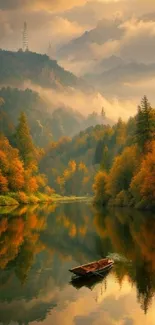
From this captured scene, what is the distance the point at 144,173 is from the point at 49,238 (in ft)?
136

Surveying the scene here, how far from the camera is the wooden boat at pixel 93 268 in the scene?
30438 mm

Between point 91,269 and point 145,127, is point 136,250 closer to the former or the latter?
point 91,269

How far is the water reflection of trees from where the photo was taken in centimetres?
2872

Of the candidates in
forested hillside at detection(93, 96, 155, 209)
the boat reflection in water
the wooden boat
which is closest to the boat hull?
the wooden boat

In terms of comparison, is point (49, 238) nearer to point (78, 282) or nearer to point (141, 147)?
point (78, 282)

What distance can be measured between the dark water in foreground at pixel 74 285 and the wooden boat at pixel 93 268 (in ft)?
2.29

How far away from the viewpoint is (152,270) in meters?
32.3

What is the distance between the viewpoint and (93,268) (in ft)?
104

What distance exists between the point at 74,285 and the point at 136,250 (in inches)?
501

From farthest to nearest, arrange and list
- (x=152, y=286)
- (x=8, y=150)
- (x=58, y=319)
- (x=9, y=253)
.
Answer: (x=8, y=150)
(x=9, y=253)
(x=152, y=286)
(x=58, y=319)

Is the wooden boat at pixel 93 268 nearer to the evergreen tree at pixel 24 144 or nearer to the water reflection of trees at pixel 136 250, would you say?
the water reflection of trees at pixel 136 250

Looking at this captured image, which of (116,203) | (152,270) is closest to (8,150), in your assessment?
(116,203)

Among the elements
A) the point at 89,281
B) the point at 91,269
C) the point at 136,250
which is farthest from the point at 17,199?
the point at 89,281

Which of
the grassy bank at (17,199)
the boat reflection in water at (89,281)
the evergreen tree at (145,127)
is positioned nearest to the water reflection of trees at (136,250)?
the boat reflection in water at (89,281)
